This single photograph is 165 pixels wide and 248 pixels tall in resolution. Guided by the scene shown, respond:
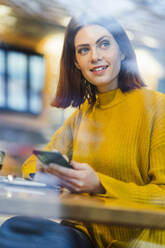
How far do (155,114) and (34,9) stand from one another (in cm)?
56

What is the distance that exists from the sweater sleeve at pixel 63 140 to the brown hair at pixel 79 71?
0.18ft

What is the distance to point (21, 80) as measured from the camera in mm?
1126

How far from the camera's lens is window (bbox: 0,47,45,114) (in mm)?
1115

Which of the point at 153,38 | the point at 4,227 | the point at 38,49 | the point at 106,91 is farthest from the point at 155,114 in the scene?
the point at 4,227

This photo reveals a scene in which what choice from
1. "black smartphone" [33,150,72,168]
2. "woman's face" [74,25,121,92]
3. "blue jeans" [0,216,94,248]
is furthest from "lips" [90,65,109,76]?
"blue jeans" [0,216,94,248]

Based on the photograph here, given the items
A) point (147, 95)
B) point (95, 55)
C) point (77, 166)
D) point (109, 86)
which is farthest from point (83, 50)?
point (77, 166)

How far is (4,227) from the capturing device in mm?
936

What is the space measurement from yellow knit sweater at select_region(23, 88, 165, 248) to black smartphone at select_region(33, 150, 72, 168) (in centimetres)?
13

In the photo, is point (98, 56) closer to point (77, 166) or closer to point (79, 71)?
point (79, 71)

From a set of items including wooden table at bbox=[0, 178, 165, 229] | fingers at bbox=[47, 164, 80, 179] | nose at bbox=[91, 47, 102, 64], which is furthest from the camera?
nose at bbox=[91, 47, 102, 64]

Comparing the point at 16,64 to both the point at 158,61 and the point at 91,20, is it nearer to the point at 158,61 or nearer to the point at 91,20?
the point at 91,20

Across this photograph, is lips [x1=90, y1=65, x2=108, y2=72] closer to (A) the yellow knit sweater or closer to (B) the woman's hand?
(A) the yellow knit sweater

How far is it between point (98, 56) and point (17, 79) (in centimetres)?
29

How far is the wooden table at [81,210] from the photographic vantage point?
78 cm
